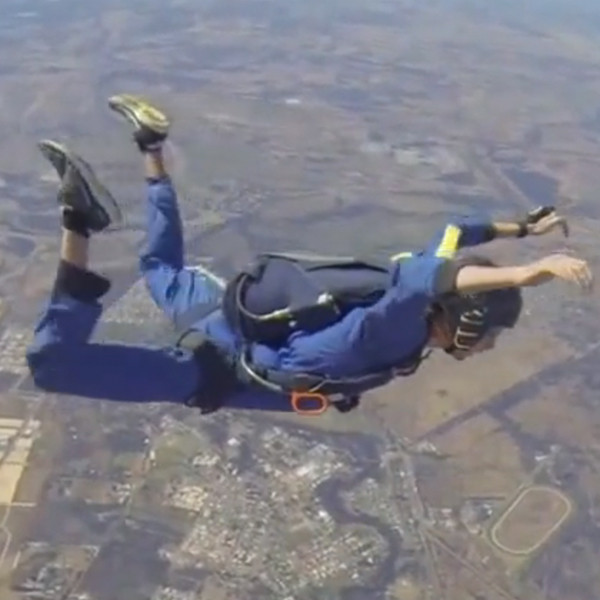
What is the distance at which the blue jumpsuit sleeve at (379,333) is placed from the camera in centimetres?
399

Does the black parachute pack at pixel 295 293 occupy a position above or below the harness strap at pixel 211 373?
above

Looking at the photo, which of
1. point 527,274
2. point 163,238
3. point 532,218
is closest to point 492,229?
point 532,218

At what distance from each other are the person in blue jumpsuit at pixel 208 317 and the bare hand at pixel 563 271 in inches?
5.0

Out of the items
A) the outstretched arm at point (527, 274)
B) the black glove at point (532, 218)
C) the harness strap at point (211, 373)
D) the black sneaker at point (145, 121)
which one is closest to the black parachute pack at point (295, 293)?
the harness strap at point (211, 373)

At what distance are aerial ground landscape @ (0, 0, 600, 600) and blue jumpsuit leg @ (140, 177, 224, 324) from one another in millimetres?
624

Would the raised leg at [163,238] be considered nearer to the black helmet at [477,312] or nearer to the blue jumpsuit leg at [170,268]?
the blue jumpsuit leg at [170,268]

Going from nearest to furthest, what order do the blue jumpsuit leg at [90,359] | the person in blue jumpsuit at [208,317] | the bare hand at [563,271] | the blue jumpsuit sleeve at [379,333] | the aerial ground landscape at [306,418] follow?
the bare hand at [563,271] → the blue jumpsuit sleeve at [379,333] → the person in blue jumpsuit at [208,317] → the blue jumpsuit leg at [90,359] → the aerial ground landscape at [306,418]

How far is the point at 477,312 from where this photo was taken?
413 cm

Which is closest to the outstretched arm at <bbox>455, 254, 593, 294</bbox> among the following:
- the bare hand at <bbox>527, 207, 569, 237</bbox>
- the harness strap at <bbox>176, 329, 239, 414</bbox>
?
the bare hand at <bbox>527, 207, 569, 237</bbox>

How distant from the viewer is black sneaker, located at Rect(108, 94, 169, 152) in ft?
15.8

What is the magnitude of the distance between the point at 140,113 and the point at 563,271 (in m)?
2.08

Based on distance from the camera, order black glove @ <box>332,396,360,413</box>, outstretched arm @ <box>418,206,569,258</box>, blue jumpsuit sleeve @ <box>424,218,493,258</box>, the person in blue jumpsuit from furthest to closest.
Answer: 1. black glove @ <box>332,396,360,413</box>
2. outstretched arm @ <box>418,206,569,258</box>
3. blue jumpsuit sleeve @ <box>424,218,493,258</box>
4. the person in blue jumpsuit

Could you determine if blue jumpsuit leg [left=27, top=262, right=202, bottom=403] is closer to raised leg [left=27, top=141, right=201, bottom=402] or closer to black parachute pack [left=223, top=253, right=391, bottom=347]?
raised leg [left=27, top=141, right=201, bottom=402]

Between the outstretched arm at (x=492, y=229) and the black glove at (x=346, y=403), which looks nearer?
the outstretched arm at (x=492, y=229)
